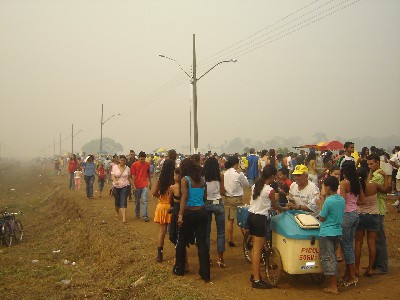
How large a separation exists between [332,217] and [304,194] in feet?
3.78

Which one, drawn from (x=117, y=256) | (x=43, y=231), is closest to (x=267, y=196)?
(x=117, y=256)

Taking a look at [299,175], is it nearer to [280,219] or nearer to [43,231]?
[280,219]

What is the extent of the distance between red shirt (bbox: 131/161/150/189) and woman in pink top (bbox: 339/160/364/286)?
23.0 feet

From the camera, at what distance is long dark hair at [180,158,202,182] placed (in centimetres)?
718

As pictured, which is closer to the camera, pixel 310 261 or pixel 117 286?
pixel 310 261

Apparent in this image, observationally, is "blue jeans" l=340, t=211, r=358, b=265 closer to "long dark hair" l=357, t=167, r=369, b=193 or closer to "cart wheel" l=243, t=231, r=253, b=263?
"long dark hair" l=357, t=167, r=369, b=193

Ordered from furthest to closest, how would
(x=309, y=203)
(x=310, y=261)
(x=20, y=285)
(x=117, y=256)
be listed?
(x=117, y=256) < (x=20, y=285) < (x=309, y=203) < (x=310, y=261)

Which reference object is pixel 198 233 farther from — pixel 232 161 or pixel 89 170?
pixel 89 170

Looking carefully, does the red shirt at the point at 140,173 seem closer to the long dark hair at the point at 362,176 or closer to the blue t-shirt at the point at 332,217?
the long dark hair at the point at 362,176

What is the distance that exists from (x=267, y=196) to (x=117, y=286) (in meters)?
3.42

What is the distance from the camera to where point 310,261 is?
6.38 meters

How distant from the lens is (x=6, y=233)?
13.1 metres

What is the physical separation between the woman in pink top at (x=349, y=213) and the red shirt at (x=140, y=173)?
701 centimetres

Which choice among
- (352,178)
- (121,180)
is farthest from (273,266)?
(121,180)
